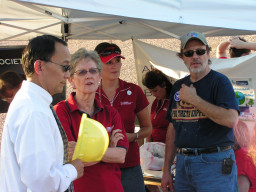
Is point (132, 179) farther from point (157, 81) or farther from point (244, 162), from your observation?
point (157, 81)

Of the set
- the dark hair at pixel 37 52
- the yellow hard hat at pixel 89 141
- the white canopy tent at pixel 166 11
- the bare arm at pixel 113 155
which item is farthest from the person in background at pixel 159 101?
the dark hair at pixel 37 52

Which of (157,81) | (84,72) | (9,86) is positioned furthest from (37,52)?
(9,86)

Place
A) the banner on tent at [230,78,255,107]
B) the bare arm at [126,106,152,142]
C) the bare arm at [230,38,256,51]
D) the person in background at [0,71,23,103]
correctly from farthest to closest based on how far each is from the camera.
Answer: the person in background at [0,71,23,103], the bare arm at [230,38,256,51], the banner on tent at [230,78,255,107], the bare arm at [126,106,152,142]

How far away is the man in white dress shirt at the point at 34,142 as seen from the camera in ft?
3.91

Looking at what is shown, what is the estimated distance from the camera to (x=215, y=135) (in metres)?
2.11

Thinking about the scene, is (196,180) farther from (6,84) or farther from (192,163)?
(6,84)

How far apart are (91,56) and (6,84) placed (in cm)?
200

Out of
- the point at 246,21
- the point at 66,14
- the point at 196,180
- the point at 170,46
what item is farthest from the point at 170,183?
the point at 170,46

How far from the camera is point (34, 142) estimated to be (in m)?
1.19

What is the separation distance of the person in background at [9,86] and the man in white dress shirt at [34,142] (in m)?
2.29

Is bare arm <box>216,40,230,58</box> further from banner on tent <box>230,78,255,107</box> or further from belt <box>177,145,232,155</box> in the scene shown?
belt <box>177,145,232,155</box>

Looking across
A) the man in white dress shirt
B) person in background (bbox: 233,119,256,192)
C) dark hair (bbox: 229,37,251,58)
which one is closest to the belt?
person in background (bbox: 233,119,256,192)

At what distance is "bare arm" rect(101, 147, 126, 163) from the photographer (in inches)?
72.1

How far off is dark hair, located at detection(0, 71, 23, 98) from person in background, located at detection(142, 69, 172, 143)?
150cm
